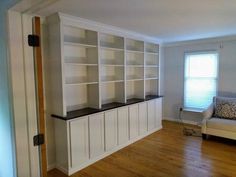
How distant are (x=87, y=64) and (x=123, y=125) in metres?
1.42

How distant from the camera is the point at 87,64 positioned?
119 inches

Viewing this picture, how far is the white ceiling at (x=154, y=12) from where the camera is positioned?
2207 mm

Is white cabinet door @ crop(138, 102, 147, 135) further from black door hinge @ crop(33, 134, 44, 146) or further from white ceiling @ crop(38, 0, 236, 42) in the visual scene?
black door hinge @ crop(33, 134, 44, 146)

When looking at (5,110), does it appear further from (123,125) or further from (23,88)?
(123,125)

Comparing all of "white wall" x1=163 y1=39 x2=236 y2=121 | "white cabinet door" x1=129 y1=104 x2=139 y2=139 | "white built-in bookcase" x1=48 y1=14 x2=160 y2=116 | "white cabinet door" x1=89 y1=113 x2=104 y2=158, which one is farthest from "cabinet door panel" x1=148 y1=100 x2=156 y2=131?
"white cabinet door" x1=89 y1=113 x2=104 y2=158

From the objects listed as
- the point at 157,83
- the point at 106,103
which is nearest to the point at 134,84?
the point at 157,83

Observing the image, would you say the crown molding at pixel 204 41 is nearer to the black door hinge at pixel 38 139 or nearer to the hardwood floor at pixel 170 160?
the hardwood floor at pixel 170 160

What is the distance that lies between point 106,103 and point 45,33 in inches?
67.7

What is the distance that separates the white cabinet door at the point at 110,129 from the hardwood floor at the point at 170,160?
0.19 meters

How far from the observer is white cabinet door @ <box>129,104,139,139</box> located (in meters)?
3.80

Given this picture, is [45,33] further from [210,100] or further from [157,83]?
[210,100]

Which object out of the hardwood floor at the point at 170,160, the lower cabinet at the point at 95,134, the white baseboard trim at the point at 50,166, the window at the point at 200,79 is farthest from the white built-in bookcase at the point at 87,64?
the window at the point at 200,79

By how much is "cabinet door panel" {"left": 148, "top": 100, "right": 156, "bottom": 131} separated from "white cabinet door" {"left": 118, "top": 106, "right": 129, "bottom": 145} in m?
0.86

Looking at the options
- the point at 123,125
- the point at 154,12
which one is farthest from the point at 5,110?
the point at 123,125
